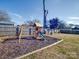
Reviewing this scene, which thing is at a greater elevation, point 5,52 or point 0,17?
point 0,17

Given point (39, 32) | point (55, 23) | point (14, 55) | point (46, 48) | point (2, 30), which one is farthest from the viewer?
point (55, 23)

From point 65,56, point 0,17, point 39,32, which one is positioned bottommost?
point 65,56

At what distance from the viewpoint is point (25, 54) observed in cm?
748

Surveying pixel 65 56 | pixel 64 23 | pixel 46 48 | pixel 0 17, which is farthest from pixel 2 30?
pixel 64 23

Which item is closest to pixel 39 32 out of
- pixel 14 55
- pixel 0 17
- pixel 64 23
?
pixel 14 55

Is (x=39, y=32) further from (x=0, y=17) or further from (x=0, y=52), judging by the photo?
(x=0, y=17)

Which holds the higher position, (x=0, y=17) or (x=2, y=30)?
(x=0, y=17)

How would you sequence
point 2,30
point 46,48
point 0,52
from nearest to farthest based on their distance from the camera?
point 0,52 < point 46,48 < point 2,30

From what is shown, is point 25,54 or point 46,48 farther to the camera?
point 46,48

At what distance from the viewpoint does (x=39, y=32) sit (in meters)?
14.8

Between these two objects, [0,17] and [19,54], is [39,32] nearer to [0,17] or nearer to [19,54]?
[19,54]

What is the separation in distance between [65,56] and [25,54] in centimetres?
257

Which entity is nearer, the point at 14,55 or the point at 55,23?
the point at 14,55

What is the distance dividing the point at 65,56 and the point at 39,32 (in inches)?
265
